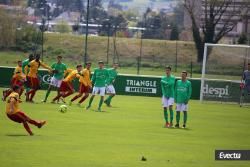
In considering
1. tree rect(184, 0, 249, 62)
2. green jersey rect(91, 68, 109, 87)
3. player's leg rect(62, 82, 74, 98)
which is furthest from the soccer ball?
tree rect(184, 0, 249, 62)

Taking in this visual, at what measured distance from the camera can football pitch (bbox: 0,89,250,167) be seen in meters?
18.8

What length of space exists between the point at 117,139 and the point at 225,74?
22116mm

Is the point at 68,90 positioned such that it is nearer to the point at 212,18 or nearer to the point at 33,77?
the point at 33,77

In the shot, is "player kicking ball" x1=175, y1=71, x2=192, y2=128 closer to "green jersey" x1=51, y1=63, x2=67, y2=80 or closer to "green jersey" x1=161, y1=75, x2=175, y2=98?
"green jersey" x1=161, y1=75, x2=175, y2=98

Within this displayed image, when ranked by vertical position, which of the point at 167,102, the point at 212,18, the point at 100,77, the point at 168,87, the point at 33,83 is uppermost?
the point at 212,18

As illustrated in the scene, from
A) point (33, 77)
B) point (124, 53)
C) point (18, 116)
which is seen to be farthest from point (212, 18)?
point (18, 116)

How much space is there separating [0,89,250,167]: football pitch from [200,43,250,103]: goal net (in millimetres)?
6788

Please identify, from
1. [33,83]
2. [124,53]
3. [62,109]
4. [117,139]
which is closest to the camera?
[117,139]

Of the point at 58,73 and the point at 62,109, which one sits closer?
the point at 62,109

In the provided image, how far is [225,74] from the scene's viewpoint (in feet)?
146

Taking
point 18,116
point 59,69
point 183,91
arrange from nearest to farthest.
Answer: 1. point 18,116
2. point 183,91
3. point 59,69

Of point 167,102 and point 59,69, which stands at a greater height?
point 59,69

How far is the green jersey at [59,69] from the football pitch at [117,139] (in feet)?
5.04

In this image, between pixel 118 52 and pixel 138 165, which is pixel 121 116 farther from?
pixel 118 52
